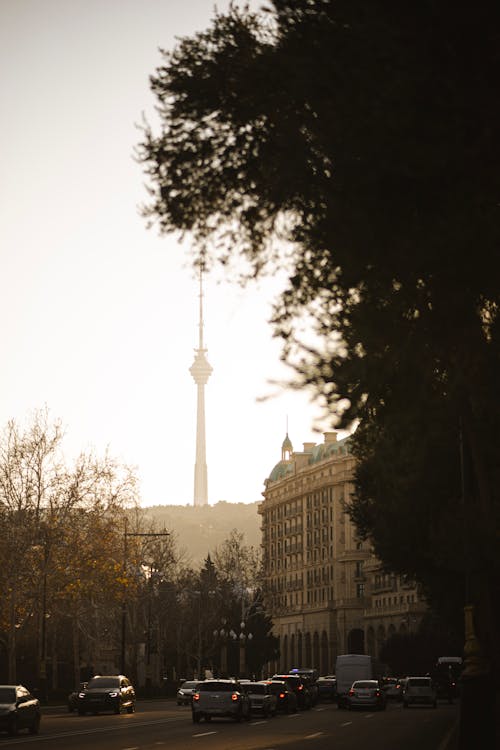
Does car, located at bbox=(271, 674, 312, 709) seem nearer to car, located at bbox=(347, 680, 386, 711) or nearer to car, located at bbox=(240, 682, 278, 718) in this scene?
car, located at bbox=(347, 680, 386, 711)

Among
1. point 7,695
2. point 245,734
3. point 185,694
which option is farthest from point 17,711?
point 185,694

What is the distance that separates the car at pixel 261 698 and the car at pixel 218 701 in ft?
10.8

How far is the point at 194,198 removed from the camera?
48.7ft

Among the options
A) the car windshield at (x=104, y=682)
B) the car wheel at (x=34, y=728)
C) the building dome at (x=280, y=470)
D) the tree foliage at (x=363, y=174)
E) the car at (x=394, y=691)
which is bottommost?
the car at (x=394, y=691)

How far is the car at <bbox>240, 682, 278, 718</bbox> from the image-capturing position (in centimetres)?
4562

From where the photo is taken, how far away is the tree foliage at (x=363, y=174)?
1146 cm

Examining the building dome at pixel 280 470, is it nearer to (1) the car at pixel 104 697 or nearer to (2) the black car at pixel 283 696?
(2) the black car at pixel 283 696

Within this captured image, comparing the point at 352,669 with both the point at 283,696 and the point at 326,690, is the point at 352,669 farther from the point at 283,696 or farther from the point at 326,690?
the point at 326,690

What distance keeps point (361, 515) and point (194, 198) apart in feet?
102

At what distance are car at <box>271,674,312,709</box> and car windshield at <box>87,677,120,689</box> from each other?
30.8 ft

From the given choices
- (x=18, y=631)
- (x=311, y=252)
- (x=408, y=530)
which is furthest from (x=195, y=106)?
(x=18, y=631)

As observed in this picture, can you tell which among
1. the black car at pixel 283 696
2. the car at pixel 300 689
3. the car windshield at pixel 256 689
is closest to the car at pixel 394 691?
the car at pixel 300 689

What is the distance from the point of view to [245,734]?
32375 mm

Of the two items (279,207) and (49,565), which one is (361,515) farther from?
(279,207)
